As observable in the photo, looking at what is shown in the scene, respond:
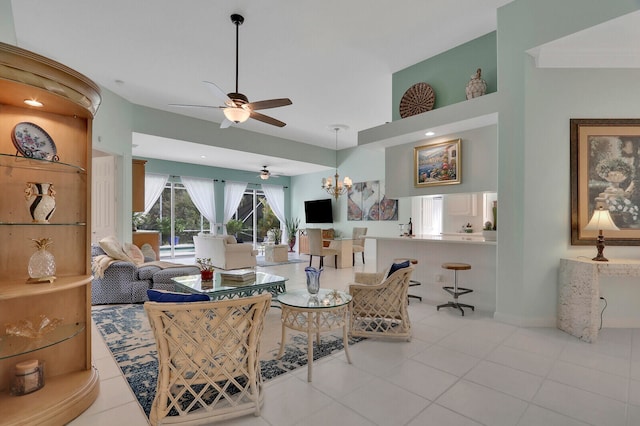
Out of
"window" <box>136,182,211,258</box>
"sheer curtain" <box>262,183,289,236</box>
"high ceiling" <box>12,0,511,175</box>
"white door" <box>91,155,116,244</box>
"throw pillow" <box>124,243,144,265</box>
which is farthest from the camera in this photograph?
"sheer curtain" <box>262,183,289,236</box>

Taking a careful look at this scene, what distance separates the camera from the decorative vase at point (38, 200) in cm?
201

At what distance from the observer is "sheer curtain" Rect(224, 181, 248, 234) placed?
10.4 meters

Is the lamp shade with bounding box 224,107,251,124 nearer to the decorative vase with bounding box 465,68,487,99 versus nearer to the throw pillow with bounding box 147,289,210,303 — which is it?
the throw pillow with bounding box 147,289,210,303

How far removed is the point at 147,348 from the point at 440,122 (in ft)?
14.2

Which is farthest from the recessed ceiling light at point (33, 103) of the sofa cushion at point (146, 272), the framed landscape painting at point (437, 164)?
the framed landscape painting at point (437, 164)

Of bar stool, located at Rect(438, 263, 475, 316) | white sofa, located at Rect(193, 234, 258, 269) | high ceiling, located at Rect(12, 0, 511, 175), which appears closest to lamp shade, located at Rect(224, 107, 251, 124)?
high ceiling, located at Rect(12, 0, 511, 175)

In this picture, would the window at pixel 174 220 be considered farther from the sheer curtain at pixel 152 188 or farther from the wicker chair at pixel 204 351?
the wicker chair at pixel 204 351

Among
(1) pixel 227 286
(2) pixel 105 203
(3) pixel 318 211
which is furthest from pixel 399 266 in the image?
(3) pixel 318 211

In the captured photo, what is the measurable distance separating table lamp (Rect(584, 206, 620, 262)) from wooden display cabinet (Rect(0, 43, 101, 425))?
4670mm

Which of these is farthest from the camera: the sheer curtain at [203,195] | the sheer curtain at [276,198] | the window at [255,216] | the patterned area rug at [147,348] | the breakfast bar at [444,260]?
the sheer curtain at [276,198]

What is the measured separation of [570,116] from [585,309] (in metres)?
2.11

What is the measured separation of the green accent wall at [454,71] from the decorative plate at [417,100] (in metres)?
0.09

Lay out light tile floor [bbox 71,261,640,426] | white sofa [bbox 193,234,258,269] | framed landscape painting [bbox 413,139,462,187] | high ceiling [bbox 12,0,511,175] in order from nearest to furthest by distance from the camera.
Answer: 1. light tile floor [bbox 71,261,640,426]
2. high ceiling [bbox 12,0,511,175]
3. framed landscape painting [bbox 413,139,462,187]
4. white sofa [bbox 193,234,258,269]

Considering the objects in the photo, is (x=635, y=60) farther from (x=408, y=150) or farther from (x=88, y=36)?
(x=88, y=36)
